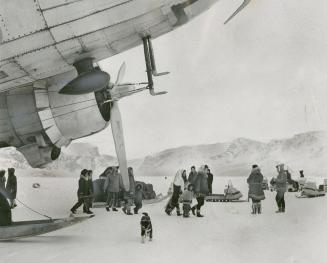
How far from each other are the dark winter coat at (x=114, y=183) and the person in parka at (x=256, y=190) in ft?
13.2

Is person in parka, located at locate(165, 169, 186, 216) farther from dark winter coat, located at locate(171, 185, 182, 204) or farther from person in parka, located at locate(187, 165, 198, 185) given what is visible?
person in parka, located at locate(187, 165, 198, 185)

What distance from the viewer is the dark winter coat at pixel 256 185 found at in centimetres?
1155

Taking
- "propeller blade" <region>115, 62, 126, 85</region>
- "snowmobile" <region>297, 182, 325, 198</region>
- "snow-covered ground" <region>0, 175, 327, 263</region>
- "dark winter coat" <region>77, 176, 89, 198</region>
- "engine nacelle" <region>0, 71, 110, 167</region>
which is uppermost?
"propeller blade" <region>115, 62, 126, 85</region>

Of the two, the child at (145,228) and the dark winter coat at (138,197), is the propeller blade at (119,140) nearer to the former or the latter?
the dark winter coat at (138,197)

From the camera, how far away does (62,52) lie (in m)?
7.26

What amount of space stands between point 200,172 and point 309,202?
4.74m

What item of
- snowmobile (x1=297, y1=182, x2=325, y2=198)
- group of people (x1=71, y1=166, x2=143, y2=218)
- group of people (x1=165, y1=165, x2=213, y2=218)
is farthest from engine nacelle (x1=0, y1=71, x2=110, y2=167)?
snowmobile (x1=297, y1=182, x2=325, y2=198)

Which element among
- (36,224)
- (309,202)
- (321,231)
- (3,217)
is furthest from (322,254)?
(309,202)

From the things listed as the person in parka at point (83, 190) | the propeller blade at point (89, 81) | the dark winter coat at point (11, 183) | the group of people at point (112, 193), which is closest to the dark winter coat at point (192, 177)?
the group of people at point (112, 193)

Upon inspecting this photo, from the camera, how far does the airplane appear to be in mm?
6457

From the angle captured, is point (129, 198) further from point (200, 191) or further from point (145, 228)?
point (145, 228)

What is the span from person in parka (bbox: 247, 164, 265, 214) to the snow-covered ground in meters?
0.39

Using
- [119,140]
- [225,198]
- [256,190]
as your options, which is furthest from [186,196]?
[225,198]

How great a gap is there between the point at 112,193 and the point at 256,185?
4536 millimetres
